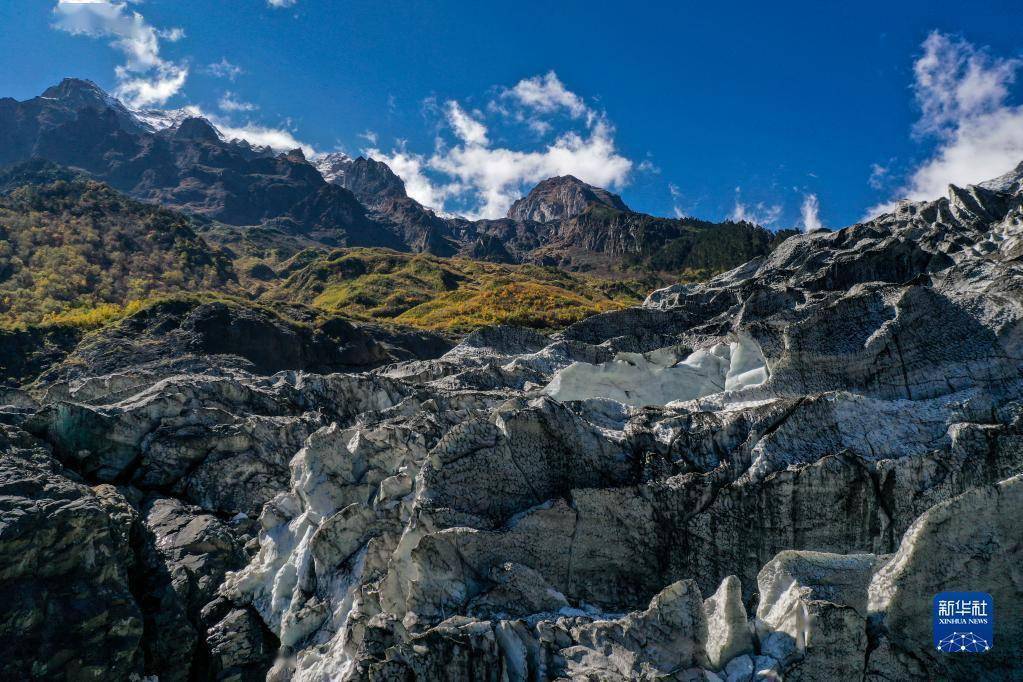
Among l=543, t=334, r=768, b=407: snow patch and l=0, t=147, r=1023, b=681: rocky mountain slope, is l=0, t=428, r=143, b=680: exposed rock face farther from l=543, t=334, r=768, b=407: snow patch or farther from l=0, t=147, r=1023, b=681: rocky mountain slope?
l=543, t=334, r=768, b=407: snow patch

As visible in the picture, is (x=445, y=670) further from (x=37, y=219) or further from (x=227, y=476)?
(x=37, y=219)

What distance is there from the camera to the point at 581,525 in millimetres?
16875

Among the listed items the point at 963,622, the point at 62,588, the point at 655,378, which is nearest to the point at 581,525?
the point at 963,622

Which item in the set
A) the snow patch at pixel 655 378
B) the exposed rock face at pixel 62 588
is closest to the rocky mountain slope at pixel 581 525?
the exposed rock face at pixel 62 588

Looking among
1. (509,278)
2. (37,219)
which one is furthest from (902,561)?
(509,278)

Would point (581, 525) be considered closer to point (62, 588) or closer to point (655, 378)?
point (655, 378)

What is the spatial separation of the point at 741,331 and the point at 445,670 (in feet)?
66.4

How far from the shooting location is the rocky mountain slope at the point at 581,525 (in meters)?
12.5

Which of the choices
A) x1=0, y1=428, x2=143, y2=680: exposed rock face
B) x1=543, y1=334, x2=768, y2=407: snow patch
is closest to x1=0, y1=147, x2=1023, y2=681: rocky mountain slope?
x1=0, y1=428, x2=143, y2=680: exposed rock face

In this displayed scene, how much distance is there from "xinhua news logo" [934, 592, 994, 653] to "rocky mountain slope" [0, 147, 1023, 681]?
21cm

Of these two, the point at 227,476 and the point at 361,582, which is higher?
the point at 227,476

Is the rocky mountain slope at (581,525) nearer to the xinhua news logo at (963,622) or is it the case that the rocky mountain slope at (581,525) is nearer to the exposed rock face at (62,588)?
the exposed rock face at (62,588)

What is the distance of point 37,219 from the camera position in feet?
388

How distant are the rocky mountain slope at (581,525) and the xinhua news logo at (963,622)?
208 mm
